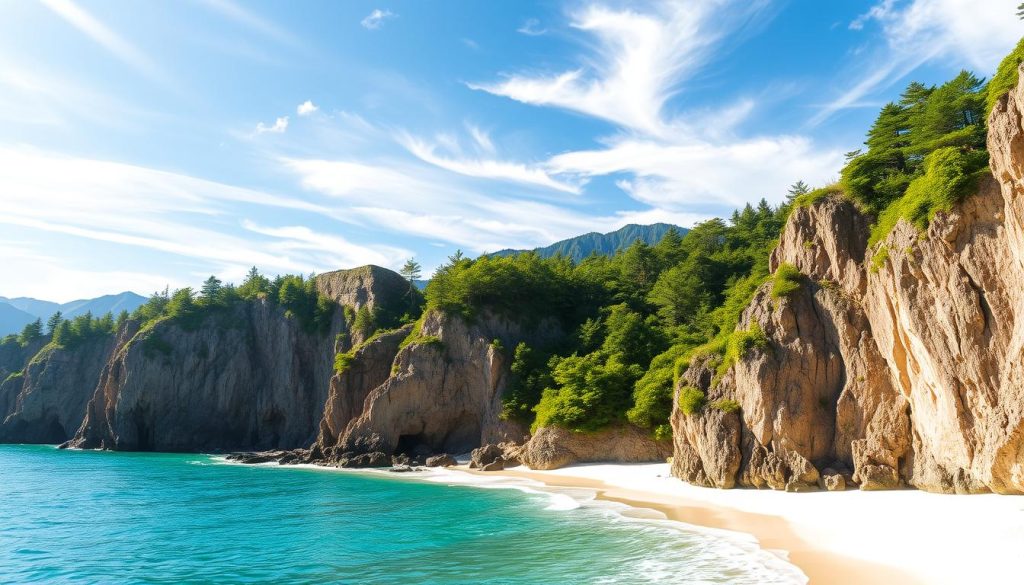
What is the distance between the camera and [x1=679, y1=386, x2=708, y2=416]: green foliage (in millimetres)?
34281

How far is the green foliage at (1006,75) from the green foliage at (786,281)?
12413 mm

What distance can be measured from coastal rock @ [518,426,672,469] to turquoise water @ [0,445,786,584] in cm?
908

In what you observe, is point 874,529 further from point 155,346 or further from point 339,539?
point 155,346

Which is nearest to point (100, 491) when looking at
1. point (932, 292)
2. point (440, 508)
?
point (440, 508)

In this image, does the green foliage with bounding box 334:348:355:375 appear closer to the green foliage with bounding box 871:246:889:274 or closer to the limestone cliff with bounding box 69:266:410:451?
the limestone cliff with bounding box 69:266:410:451

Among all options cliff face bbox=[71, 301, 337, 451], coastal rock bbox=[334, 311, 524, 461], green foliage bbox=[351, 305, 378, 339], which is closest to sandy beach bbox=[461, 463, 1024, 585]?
coastal rock bbox=[334, 311, 524, 461]

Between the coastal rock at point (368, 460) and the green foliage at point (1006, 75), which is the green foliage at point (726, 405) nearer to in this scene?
the green foliage at point (1006, 75)

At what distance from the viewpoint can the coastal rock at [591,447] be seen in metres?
42.3

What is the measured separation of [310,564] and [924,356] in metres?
25.9

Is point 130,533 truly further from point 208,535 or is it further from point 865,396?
point 865,396

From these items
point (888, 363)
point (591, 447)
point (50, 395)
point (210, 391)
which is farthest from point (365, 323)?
point (50, 395)

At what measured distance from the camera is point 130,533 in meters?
25.5

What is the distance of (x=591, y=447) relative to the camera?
44531 millimetres

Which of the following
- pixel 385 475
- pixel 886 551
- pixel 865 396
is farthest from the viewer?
pixel 385 475
